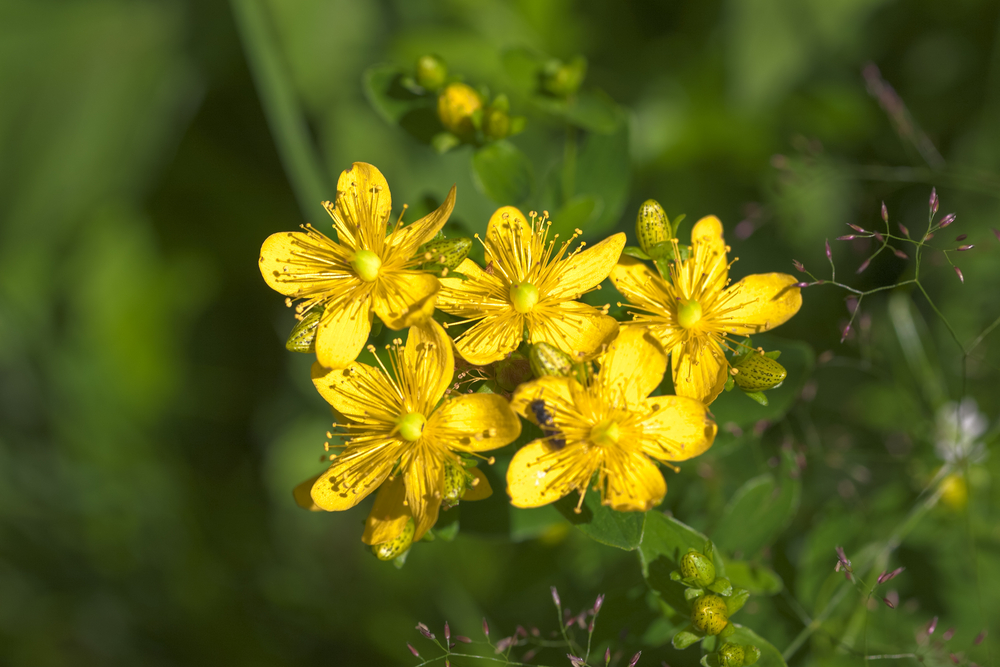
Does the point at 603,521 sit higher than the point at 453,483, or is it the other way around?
the point at 453,483

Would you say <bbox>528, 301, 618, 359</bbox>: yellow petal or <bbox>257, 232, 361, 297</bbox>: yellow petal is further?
<bbox>257, 232, 361, 297</bbox>: yellow petal

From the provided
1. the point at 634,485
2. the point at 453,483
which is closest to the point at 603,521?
the point at 634,485

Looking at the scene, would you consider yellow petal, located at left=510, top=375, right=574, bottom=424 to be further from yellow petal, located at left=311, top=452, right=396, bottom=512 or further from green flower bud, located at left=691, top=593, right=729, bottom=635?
green flower bud, located at left=691, top=593, right=729, bottom=635

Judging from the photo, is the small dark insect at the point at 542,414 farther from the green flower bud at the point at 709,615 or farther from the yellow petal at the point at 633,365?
the green flower bud at the point at 709,615

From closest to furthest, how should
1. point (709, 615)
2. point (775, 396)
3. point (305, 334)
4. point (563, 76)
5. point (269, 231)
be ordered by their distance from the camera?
point (709, 615)
point (305, 334)
point (775, 396)
point (563, 76)
point (269, 231)

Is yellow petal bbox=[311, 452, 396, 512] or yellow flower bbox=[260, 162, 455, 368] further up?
yellow flower bbox=[260, 162, 455, 368]

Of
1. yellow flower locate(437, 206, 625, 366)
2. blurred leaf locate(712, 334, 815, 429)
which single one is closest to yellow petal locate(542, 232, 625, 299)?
yellow flower locate(437, 206, 625, 366)

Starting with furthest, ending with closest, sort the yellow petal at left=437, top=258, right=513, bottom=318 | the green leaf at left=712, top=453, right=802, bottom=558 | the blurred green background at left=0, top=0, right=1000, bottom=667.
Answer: the blurred green background at left=0, top=0, right=1000, bottom=667 < the green leaf at left=712, top=453, right=802, bottom=558 < the yellow petal at left=437, top=258, right=513, bottom=318

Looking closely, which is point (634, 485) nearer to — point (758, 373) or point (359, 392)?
point (758, 373)
